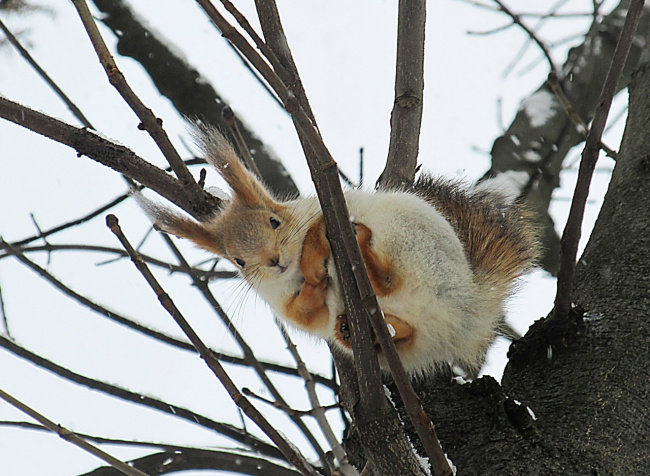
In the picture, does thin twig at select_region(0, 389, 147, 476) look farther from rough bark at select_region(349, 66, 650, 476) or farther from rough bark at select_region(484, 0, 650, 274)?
rough bark at select_region(484, 0, 650, 274)

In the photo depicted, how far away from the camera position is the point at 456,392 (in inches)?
64.3

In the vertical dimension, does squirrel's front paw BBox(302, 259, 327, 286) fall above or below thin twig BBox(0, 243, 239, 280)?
below

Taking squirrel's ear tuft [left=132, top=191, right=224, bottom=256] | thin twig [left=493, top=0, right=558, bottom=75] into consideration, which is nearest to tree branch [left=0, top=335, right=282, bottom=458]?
squirrel's ear tuft [left=132, top=191, right=224, bottom=256]

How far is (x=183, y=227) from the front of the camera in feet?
7.07

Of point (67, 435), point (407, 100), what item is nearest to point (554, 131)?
point (407, 100)

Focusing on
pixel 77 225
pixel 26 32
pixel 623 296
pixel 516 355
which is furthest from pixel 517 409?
pixel 26 32

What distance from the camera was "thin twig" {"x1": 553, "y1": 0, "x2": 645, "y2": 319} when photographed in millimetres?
1426

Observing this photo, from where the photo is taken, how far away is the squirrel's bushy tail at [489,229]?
1926 millimetres

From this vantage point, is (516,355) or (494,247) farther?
(494,247)

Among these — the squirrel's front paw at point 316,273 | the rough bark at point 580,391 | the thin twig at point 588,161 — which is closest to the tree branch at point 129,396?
the squirrel's front paw at point 316,273

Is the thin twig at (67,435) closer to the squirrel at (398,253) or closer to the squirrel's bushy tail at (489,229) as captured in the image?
the squirrel at (398,253)

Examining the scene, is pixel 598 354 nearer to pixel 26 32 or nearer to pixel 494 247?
pixel 494 247

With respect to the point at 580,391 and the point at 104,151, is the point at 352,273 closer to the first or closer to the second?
the point at 580,391

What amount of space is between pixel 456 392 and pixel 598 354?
0.33 metres
